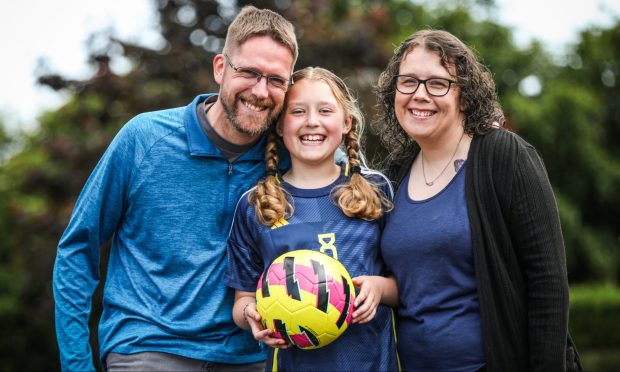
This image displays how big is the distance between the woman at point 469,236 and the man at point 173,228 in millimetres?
964

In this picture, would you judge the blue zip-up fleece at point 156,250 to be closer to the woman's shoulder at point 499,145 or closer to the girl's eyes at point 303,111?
the girl's eyes at point 303,111

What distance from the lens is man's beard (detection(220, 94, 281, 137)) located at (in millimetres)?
3822

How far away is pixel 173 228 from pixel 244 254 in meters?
0.47

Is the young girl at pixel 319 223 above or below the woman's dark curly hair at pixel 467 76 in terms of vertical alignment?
below

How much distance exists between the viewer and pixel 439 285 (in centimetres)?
324

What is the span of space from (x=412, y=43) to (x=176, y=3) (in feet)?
30.4

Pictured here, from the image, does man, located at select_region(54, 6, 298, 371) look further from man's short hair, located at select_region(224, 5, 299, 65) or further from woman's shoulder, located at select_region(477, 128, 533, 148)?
woman's shoulder, located at select_region(477, 128, 533, 148)

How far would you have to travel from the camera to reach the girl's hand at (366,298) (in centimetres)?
332

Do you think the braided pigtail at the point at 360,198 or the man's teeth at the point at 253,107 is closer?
the braided pigtail at the point at 360,198

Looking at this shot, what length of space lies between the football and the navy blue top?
0.34m

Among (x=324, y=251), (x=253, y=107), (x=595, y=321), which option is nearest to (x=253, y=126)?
(x=253, y=107)

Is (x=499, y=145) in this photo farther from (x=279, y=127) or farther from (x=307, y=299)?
(x=279, y=127)

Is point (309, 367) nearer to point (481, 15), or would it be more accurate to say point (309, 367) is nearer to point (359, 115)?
point (359, 115)

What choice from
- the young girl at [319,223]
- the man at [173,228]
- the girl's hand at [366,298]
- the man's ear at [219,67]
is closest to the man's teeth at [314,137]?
the young girl at [319,223]
